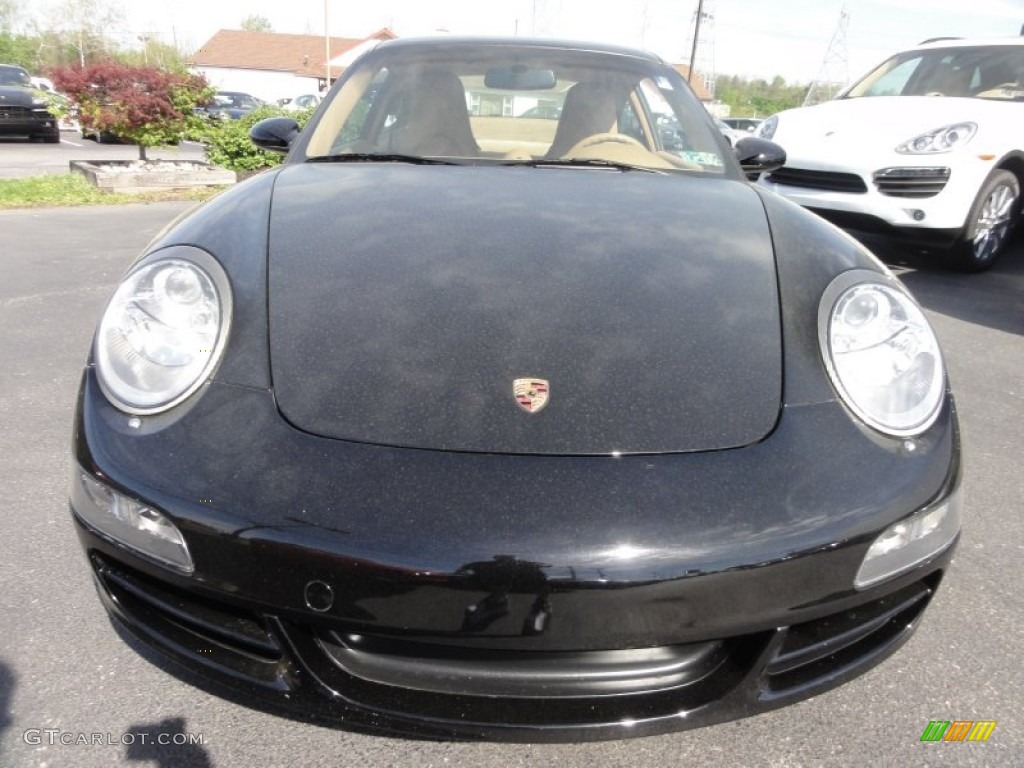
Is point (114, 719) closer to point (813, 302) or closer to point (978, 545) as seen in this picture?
point (813, 302)

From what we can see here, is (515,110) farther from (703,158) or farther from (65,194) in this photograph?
(65,194)

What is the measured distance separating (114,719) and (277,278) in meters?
0.96

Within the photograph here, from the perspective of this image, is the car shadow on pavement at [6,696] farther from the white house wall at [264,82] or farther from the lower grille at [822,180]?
the white house wall at [264,82]

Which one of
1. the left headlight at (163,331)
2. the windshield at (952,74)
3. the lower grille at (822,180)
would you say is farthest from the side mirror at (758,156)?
the windshield at (952,74)

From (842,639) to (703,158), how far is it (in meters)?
1.74

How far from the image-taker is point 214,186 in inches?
387

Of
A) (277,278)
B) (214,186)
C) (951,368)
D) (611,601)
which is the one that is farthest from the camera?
(214,186)

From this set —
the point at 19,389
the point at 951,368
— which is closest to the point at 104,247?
the point at 19,389

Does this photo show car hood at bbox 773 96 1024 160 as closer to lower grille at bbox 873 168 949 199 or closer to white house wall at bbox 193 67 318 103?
lower grille at bbox 873 168 949 199

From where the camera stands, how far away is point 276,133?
290cm

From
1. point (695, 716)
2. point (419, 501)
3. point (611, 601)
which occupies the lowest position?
point (695, 716)

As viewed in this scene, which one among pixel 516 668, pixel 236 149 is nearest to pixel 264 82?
pixel 236 149

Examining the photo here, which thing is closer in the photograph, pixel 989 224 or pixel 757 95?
pixel 989 224

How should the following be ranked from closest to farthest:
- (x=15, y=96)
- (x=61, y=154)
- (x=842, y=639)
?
(x=842, y=639)
(x=61, y=154)
(x=15, y=96)
